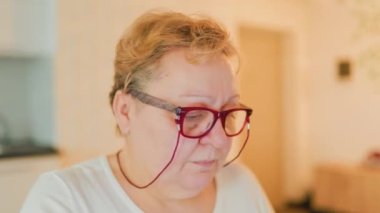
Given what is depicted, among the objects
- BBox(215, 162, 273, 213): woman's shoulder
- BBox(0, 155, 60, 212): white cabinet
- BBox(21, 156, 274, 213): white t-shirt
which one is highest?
BBox(21, 156, 274, 213): white t-shirt

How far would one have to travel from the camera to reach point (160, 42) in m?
0.84

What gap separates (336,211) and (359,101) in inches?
42.1

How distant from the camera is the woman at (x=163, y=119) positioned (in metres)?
0.84

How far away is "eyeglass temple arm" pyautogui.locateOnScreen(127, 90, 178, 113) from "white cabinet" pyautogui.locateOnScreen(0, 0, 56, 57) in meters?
1.88

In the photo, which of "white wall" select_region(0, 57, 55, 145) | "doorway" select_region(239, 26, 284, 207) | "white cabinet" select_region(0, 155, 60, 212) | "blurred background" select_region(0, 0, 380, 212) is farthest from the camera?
"doorway" select_region(239, 26, 284, 207)

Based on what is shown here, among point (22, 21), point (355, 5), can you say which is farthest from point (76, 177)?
point (355, 5)

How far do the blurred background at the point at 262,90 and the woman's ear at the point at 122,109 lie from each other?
162 cm

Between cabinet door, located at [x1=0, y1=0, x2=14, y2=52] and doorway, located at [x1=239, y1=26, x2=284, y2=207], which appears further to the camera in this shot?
doorway, located at [x1=239, y1=26, x2=284, y2=207]

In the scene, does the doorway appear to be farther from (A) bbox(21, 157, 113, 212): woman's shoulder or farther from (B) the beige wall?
(A) bbox(21, 157, 113, 212): woman's shoulder

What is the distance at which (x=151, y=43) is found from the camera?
847 mm

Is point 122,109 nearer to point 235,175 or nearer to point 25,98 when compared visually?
point 235,175

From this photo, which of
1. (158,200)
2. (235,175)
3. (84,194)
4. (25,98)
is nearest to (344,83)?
(25,98)

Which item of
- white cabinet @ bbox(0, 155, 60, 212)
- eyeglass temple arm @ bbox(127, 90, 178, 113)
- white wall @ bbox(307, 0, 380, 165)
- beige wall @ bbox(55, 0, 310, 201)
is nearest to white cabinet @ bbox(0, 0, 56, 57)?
beige wall @ bbox(55, 0, 310, 201)

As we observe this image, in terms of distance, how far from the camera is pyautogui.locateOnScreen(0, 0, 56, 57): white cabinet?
2.50m
